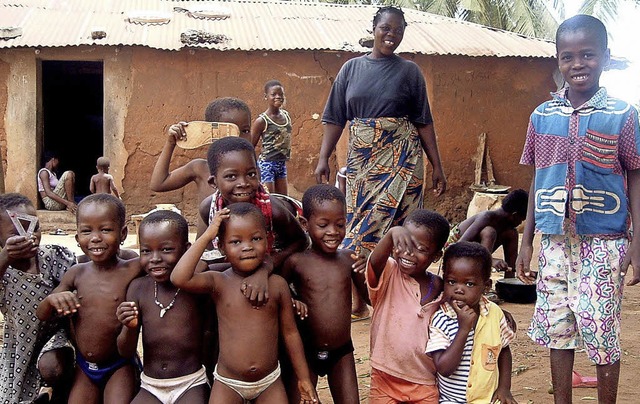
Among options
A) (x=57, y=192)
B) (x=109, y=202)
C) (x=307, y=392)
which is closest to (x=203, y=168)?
(x=109, y=202)

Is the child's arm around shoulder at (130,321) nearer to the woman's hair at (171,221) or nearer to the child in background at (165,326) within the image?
the child in background at (165,326)

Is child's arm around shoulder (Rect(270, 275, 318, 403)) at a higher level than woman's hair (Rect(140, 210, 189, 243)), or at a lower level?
lower

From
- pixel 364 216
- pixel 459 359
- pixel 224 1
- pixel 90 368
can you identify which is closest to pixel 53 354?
pixel 90 368

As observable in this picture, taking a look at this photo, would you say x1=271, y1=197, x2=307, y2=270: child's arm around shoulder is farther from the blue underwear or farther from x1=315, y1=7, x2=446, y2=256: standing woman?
x1=315, y1=7, x2=446, y2=256: standing woman

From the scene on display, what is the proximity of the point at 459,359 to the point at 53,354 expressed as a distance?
5.57ft

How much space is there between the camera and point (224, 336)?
2.76 m

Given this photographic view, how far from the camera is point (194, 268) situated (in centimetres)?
266

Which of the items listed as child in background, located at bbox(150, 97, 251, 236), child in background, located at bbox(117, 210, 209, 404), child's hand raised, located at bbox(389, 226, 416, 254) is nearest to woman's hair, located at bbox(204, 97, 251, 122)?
child in background, located at bbox(150, 97, 251, 236)

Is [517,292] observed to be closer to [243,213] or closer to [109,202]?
[243,213]

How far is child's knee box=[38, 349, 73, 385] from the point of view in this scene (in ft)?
9.65

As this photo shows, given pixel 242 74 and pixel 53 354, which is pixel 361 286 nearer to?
pixel 53 354

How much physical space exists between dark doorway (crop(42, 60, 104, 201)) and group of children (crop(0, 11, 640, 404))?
442 inches

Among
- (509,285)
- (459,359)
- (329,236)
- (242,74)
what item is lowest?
(509,285)

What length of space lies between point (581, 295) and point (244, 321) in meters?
1.36
